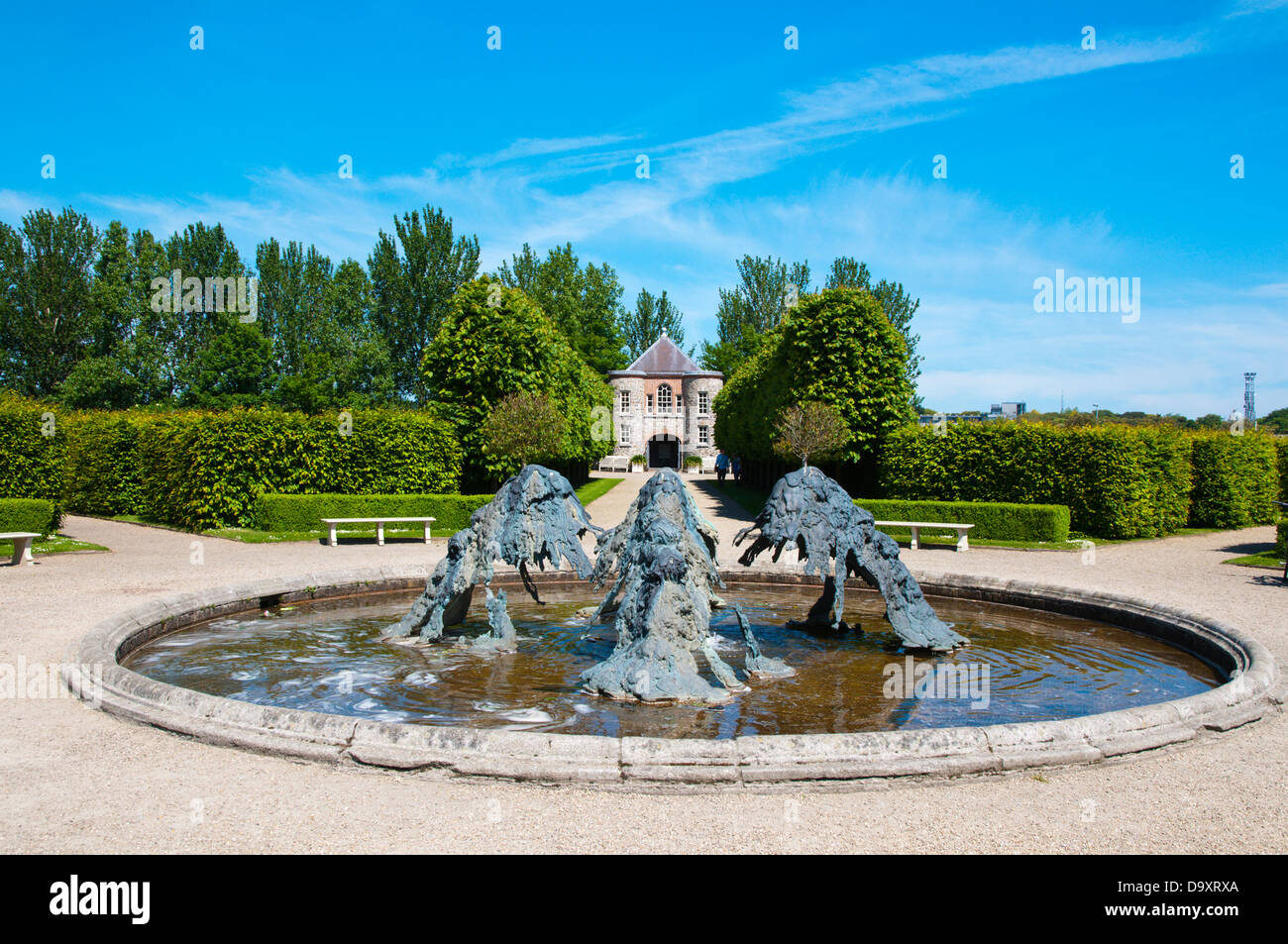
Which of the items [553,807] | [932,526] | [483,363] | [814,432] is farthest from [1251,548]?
[483,363]

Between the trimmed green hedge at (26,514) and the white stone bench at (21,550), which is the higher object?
the trimmed green hedge at (26,514)

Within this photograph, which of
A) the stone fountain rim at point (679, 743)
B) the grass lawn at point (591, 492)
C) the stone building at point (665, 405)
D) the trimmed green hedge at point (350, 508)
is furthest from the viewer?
the stone building at point (665, 405)

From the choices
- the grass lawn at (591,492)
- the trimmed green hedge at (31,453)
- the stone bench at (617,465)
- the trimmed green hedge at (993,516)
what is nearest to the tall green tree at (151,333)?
the grass lawn at (591,492)

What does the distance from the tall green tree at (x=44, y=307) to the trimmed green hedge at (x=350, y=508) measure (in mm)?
34397

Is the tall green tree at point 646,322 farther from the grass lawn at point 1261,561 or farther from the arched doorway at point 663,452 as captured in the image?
the grass lawn at point 1261,561

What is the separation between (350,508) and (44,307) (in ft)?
128

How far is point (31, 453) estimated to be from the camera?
1778 centimetres

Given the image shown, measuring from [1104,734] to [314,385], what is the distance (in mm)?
46272

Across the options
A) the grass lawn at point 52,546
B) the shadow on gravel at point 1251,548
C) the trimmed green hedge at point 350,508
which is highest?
the trimmed green hedge at point 350,508

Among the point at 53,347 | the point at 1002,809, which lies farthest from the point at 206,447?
the point at 53,347

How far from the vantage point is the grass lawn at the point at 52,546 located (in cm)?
1528

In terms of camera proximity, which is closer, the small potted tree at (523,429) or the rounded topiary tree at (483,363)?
the small potted tree at (523,429)

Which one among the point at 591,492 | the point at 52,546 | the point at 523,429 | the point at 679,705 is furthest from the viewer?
the point at 591,492

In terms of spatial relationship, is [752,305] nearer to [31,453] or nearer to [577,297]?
[577,297]
